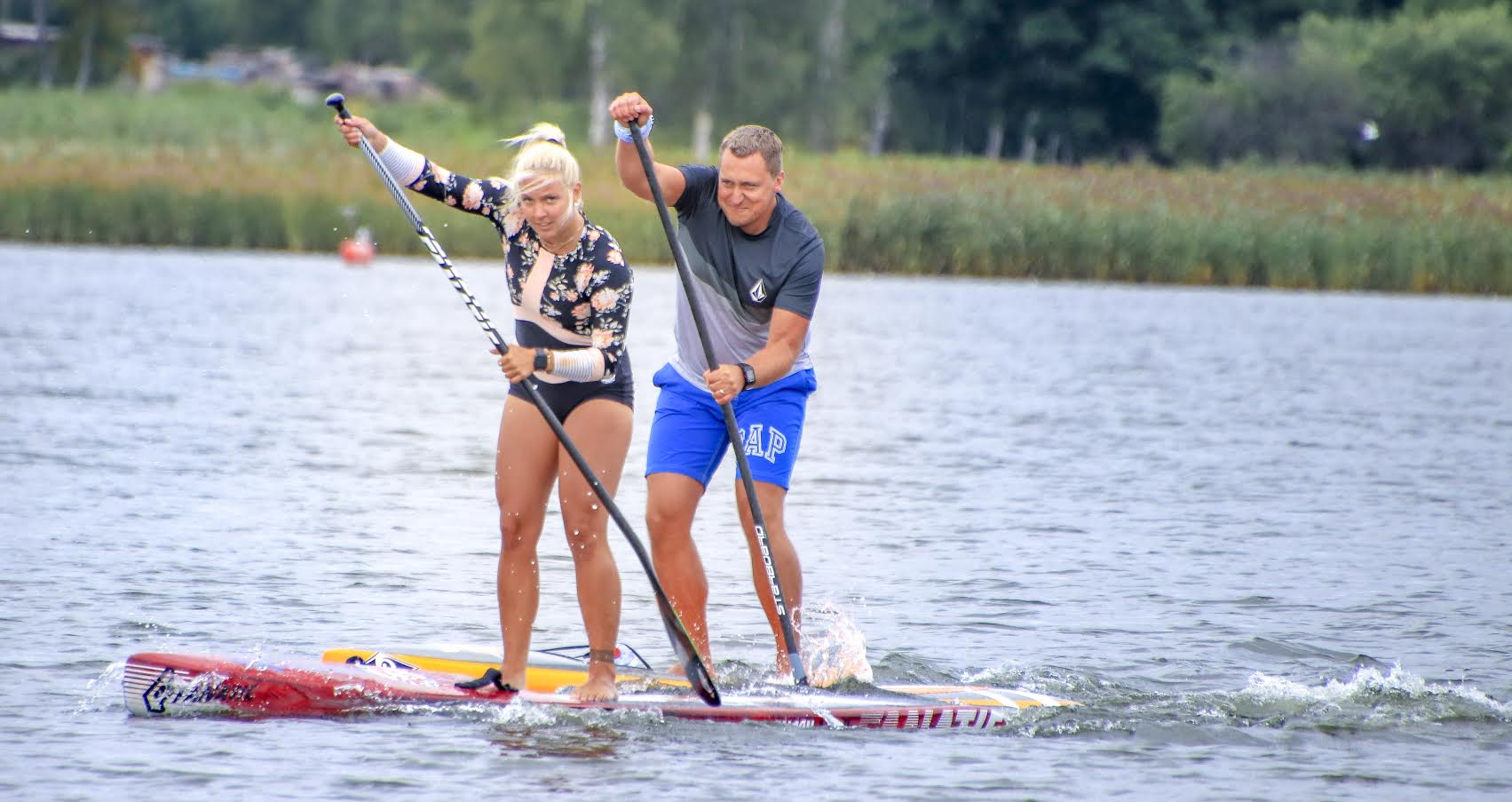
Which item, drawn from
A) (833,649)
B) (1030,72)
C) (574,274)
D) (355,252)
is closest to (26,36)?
(1030,72)

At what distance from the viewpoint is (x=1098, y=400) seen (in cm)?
2138

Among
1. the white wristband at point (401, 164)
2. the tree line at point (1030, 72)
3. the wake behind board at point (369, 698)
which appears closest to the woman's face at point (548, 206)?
the white wristband at point (401, 164)

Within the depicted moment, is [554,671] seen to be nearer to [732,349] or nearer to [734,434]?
[734,434]

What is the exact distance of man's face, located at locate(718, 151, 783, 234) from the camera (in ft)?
25.1

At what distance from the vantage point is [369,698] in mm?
7809

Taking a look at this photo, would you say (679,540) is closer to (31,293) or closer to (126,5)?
(31,293)

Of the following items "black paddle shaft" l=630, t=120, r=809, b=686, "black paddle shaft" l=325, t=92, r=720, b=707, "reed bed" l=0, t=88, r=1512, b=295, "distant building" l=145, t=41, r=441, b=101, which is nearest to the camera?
"black paddle shaft" l=325, t=92, r=720, b=707

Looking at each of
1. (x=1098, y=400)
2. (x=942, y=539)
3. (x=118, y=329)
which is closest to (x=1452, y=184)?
(x=1098, y=400)

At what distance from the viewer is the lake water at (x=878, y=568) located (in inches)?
290

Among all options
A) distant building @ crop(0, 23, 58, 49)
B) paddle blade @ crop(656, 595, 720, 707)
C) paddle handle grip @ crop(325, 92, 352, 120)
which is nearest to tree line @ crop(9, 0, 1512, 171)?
distant building @ crop(0, 23, 58, 49)

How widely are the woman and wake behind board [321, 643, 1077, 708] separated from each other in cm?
62

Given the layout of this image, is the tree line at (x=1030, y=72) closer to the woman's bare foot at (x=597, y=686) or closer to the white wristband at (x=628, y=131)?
the white wristband at (x=628, y=131)

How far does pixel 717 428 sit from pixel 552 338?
982 millimetres

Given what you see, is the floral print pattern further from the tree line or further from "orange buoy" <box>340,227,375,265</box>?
the tree line
